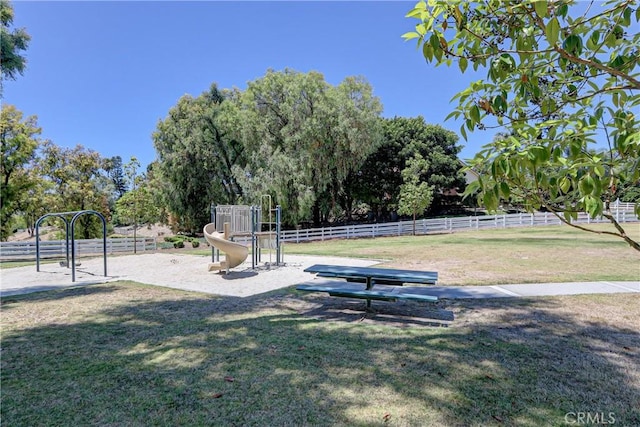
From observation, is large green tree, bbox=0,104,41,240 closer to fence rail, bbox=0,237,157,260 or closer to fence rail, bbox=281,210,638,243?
fence rail, bbox=0,237,157,260

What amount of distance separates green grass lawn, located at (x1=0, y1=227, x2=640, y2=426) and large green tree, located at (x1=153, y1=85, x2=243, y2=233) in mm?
23367

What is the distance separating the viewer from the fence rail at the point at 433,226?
86.0 ft

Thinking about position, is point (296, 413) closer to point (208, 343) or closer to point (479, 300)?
point (208, 343)

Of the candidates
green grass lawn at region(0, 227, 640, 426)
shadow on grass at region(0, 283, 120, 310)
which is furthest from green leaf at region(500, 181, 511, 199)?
shadow on grass at region(0, 283, 120, 310)

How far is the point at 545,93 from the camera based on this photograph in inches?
94.3

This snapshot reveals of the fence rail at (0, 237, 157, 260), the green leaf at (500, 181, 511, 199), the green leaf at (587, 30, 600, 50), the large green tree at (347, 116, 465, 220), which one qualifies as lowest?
the fence rail at (0, 237, 157, 260)

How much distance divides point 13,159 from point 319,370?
21875 mm

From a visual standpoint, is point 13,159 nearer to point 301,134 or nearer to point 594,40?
point 301,134

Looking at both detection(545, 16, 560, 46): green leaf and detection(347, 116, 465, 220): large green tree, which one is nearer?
detection(545, 16, 560, 46): green leaf

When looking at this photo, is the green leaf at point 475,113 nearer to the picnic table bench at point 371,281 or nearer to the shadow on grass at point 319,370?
the shadow on grass at point 319,370

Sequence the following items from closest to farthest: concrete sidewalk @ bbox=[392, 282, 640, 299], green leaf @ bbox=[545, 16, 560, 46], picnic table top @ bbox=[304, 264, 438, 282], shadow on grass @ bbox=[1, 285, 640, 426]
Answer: green leaf @ bbox=[545, 16, 560, 46] < shadow on grass @ bbox=[1, 285, 640, 426] < picnic table top @ bbox=[304, 264, 438, 282] < concrete sidewalk @ bbox=[392, 282, 640, 299]

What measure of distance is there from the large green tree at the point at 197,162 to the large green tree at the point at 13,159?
931 cm

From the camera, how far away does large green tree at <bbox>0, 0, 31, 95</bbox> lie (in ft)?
44.4

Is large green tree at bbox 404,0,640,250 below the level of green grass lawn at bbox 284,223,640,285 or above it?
above
